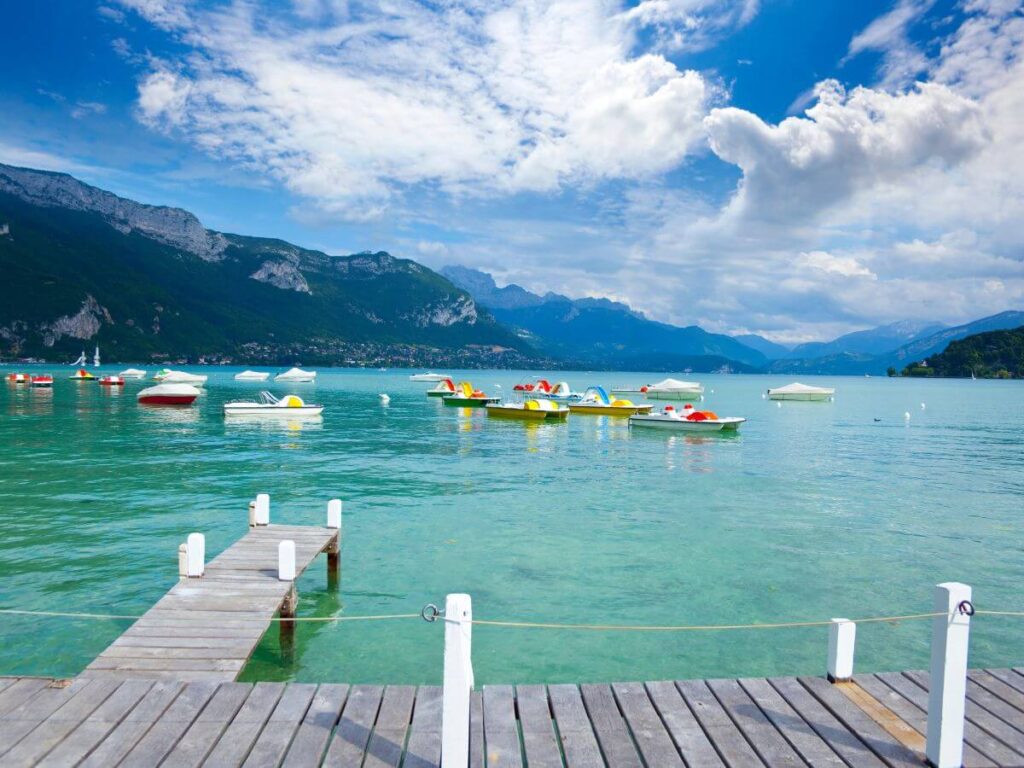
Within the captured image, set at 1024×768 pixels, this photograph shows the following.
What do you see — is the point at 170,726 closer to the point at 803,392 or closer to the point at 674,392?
the point at 674,392

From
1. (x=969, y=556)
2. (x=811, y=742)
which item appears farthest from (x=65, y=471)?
(x=969, y=556)

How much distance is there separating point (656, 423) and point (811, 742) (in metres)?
52.3

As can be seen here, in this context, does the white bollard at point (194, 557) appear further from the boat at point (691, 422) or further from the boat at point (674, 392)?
the boat at point (674, 392)

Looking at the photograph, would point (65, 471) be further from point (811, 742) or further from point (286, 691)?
point (811, 742)

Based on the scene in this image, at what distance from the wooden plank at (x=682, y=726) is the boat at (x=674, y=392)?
362 ft

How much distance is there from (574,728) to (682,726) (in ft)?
3.76

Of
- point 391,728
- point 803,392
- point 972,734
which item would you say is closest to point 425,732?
point 391,728

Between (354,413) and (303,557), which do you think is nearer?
(303,557)

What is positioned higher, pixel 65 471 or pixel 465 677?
pixel 465 677

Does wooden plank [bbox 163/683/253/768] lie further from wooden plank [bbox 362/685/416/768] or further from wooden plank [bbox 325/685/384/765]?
wooden plank [bbox 362/685/416/768]

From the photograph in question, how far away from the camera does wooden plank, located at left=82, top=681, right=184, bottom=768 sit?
599 centimetres

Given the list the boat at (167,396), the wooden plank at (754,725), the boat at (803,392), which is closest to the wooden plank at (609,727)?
the wooden plank at (754,725)

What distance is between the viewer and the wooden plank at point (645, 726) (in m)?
6.17

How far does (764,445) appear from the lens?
4903 cm
